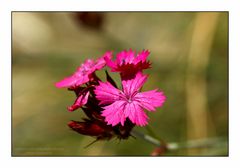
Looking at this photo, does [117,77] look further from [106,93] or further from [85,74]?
[106,93]

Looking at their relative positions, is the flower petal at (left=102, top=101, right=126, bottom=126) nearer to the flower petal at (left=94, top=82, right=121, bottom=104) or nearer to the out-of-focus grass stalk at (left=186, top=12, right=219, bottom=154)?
the flower petal at (left=94, top=82, right=121, bottom=104)

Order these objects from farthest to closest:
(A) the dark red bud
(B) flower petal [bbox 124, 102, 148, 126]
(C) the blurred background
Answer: (C) the blurred background
(A) the dark red bud
(B) flower petal [bbox 124, 102, 148, 126]

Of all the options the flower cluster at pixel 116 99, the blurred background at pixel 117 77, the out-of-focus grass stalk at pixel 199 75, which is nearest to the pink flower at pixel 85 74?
the flower cluster at pixel 116 99

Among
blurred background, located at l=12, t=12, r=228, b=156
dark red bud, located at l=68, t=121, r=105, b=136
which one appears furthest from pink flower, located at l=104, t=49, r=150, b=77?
blurred background, located at l=12, t=12, r=228, b=156

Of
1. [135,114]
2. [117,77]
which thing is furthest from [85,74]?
[117,77]

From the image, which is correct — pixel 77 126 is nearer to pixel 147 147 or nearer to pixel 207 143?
pixel 207 143

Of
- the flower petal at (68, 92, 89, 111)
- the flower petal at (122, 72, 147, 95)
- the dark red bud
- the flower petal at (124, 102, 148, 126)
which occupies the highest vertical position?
the flower petal at (122, 72, 147, 95)

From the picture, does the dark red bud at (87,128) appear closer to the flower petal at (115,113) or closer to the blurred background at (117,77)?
the flower petal at (115,113)
